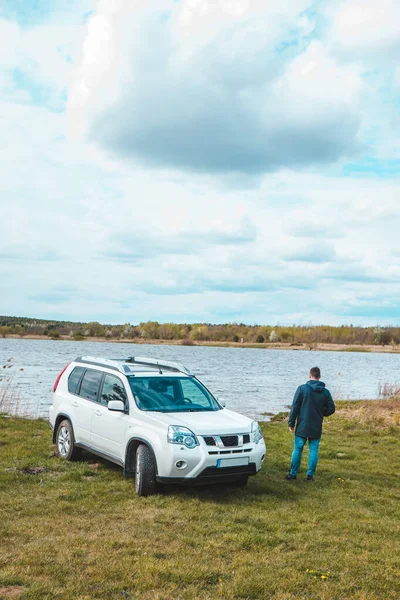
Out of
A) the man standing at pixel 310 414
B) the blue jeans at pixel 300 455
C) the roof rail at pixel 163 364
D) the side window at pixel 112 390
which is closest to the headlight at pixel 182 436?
the side window at pixel 112 390

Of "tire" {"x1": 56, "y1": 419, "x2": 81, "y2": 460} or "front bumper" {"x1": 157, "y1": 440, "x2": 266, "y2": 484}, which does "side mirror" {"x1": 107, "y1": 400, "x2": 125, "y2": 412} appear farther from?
"tire" {"x1": 56, "y1": 419, "x2": 81, "y2": 460}

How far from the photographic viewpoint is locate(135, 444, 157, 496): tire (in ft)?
27.4

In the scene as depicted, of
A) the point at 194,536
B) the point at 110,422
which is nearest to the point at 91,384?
the point at 110,422

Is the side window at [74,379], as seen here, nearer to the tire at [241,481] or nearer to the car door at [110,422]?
the car door at [110,422]

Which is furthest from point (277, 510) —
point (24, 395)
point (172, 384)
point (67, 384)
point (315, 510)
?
point (24, 395)

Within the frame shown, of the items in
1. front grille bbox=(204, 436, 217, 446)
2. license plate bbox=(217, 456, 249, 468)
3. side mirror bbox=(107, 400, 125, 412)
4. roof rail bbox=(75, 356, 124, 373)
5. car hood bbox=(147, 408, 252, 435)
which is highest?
roof rail bbox=(75, 356, 124, 373)

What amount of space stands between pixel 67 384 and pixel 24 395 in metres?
14.8

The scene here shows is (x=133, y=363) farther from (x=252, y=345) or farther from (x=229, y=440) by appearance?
(x=252, y=345)

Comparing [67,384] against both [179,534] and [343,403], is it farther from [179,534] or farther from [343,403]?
[343,403]

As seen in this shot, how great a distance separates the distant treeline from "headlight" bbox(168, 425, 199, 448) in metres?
111

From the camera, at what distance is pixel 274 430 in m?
16.8

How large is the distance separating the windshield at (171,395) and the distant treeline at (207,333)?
4319 inches

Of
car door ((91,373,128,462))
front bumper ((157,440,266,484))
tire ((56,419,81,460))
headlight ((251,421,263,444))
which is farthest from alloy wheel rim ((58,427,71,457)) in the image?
headlight ((251,421,263,444))

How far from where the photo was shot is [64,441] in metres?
10.9
